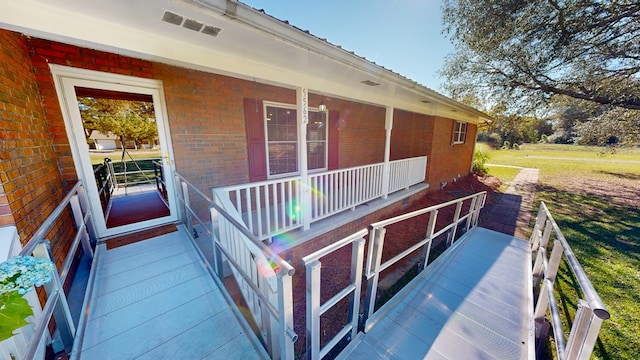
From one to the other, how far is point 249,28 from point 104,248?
326 centimetres

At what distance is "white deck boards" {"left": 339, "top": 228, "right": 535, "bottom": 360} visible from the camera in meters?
2.05

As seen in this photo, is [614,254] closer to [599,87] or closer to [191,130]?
[599,87]

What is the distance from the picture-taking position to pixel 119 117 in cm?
650

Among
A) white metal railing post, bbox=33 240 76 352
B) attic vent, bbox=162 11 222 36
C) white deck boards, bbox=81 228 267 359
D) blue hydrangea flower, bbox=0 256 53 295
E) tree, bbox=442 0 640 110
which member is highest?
tree, bbox=442 0 640 110

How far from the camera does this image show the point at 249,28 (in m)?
1.87

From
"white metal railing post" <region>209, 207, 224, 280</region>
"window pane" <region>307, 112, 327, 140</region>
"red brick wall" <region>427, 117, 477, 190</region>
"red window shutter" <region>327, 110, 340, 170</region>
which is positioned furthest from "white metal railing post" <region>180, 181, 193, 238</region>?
"red brick wall" <region>427, 117, 477, 190</region>

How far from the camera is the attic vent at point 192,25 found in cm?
181

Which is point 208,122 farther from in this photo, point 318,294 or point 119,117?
point 119,117

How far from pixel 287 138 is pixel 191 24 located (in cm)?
319

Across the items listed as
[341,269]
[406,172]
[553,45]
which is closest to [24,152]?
[341,269]

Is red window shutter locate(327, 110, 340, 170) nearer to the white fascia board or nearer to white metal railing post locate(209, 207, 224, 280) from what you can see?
the white fascia board

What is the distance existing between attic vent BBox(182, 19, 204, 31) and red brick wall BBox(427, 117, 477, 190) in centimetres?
693

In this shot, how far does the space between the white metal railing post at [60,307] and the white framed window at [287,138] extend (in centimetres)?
342

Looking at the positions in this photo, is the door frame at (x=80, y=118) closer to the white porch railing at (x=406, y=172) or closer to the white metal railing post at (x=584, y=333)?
the white metal railing post at (x=584, y=333)
